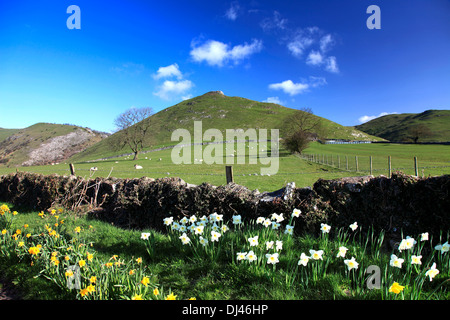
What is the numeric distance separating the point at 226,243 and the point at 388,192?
12.3 ft

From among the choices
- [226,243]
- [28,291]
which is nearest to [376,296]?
[226,243]

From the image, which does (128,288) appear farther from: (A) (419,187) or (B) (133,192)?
(A) (419,187)

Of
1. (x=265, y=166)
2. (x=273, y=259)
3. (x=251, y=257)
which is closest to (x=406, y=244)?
(x=273, y=259)

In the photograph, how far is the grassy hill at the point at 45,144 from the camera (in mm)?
97188

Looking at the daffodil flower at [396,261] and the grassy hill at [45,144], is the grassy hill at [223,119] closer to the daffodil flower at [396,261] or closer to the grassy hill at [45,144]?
the grassy hill at [45,144]

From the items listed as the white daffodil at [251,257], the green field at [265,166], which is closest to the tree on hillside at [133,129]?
the green field at [265,166]

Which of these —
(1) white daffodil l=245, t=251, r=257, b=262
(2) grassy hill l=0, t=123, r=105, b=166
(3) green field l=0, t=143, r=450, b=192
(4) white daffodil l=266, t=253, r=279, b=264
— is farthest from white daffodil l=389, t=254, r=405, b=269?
(2) grassy hill l=0, t=123, r=105, b=166

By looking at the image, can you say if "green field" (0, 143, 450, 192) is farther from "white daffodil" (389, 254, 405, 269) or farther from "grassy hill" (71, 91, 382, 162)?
"grassy hill" (71, 91, 382, 162)

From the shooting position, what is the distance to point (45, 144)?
108000 millimetres

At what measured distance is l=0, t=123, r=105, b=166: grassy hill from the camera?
97.2 meters

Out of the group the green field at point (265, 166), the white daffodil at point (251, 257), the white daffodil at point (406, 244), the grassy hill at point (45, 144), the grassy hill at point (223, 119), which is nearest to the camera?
the white daffodil at point (406, 244)

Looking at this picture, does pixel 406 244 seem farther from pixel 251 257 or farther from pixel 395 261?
pixel 251 257

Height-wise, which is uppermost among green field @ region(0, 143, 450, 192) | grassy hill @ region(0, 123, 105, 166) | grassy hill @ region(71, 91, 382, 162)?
grassy hill @ region(71, 91, 382, 162)

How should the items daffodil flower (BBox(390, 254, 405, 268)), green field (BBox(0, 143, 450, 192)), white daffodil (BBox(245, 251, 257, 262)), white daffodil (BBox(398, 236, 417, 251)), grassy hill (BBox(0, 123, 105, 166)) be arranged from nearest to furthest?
daffodil flower (BBox(390, 254, 405, 268)), white daffodil (BBox(398, 236, 417, 251)), white daffodil (BBox(245, 251, 257, 262)), green field (BBox(0, 143, 450, 192)), grassy hill (BBox(0, 123, 105, 166))
